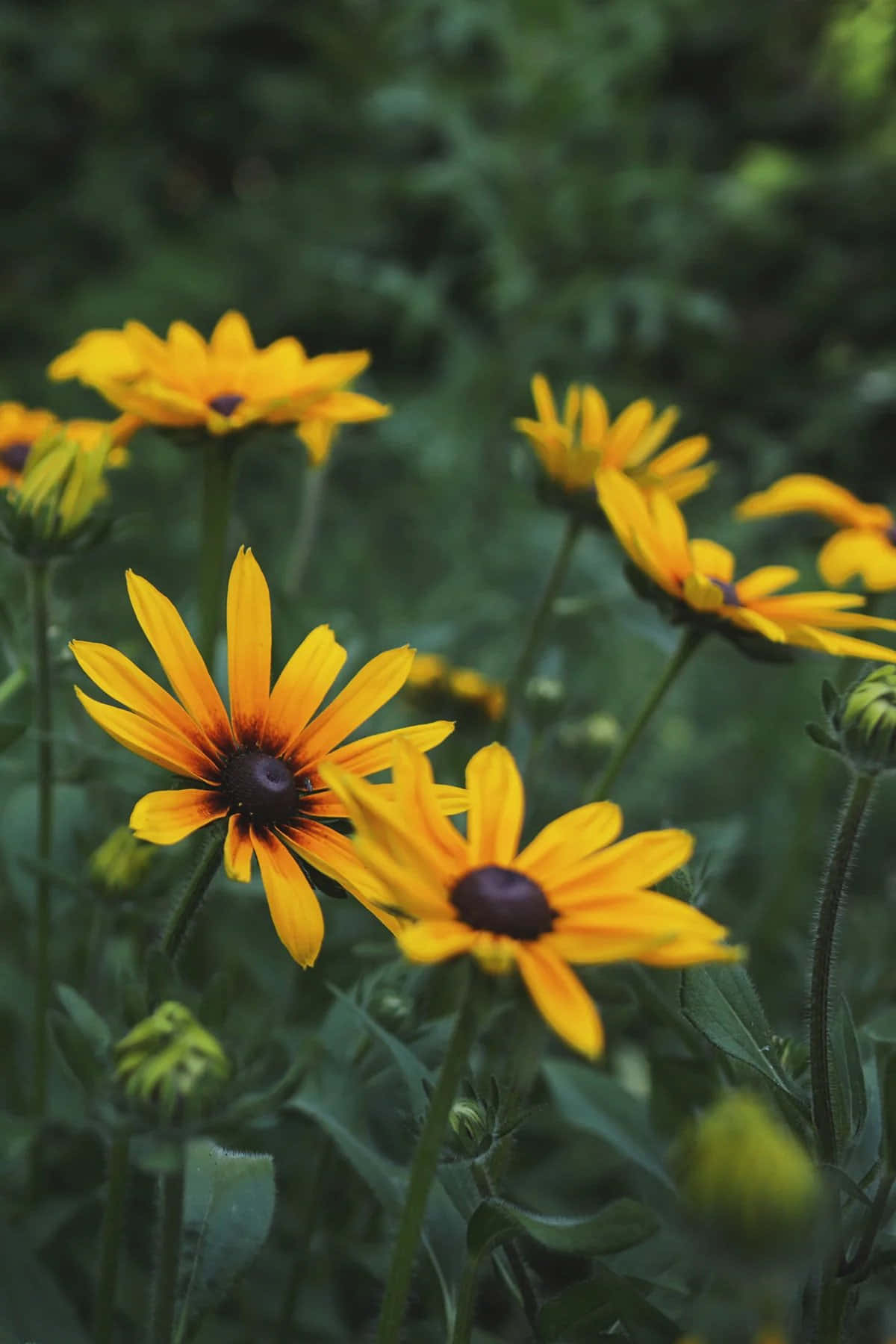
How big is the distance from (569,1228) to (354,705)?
0.25m

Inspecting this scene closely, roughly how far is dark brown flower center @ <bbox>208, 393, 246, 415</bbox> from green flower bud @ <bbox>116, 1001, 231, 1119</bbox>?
428 millimetres

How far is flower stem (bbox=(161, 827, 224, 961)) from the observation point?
1.92 feet

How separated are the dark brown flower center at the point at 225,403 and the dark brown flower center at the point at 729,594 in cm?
32

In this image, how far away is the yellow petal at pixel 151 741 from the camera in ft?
1.75

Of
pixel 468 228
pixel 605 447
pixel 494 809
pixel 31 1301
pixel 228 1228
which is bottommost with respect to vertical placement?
pixel 31 1301

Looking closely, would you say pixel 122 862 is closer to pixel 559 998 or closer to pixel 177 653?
pixel 177 653

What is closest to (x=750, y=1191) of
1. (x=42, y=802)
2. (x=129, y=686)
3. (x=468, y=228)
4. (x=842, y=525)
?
(x=129, y=686)

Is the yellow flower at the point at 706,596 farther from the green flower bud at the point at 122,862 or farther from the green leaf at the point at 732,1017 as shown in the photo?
the green flower bud at the point at 122,862

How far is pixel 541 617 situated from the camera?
0.98 metres

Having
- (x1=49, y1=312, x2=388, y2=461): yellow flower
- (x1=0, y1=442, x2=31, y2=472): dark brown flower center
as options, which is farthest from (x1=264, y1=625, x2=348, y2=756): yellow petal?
(x1=0, y1=442, x2=31, y2=472): dark brown flower center

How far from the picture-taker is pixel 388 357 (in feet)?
11.7

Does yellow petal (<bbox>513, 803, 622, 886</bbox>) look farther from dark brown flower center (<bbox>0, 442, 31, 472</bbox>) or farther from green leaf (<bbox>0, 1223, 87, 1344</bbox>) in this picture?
dark brown flower center (<bbox>0, 442, 31, 472</bbox>)

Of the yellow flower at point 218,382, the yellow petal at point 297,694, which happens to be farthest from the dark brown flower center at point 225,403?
the yellow petal at point 297,694

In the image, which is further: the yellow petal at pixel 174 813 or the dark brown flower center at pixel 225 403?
the dark brown flower center at pixel 225 403
